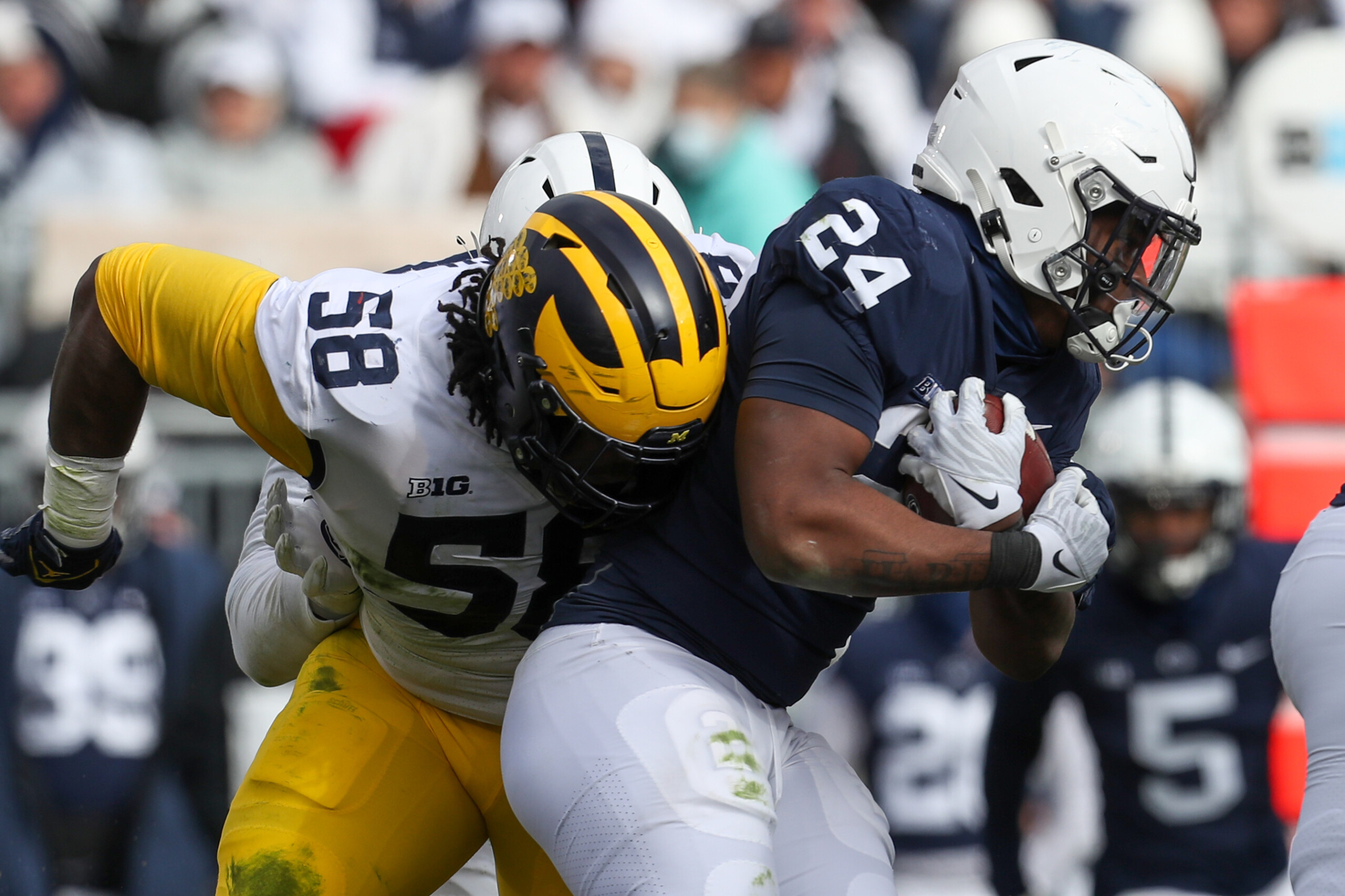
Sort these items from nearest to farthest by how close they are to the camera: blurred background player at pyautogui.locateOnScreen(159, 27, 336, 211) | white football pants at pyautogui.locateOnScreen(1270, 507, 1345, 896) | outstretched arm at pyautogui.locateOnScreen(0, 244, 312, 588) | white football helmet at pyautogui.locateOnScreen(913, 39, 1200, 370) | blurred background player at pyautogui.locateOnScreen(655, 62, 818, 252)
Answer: white football pants at pyautogui.locateOnScreen(1270, 507, 1345, 896)
white football helmet at pyautogui.locateOnScreen(913, 39, 1200, 370)
outstretched arm at pyautogui.locateOnScreen(0, 244, 312, 588)
blurred background player at pyautogui.locateOnScreen(655, 62, 818, 252)
blurred background player at pyautogui.locateOnScreen(159, 27, 336, 211)

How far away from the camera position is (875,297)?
102 inches

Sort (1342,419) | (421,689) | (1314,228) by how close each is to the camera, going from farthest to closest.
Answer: (1314,228) → (1342,419) → (421,689)

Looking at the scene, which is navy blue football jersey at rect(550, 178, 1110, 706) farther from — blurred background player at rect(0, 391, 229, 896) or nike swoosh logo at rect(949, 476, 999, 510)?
blurred background player at rect(0, 391, 229, 896)

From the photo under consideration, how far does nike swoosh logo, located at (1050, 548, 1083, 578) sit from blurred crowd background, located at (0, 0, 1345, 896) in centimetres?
337

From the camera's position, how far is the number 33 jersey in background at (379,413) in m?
2.88

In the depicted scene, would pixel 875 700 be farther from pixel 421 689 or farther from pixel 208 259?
pixel 208 259

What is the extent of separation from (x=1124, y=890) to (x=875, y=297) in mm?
2988

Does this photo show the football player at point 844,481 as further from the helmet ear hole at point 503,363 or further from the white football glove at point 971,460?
the helmet ear hole at point 503,363

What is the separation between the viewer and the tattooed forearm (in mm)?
2555

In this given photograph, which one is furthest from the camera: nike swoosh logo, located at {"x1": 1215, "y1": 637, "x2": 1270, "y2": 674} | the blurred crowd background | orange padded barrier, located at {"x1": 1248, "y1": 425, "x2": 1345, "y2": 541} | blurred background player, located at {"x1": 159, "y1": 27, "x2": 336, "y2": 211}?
A: blurred background player, located at {"x1": 159, "y1": 27, "x2": 336, "y2": 211}

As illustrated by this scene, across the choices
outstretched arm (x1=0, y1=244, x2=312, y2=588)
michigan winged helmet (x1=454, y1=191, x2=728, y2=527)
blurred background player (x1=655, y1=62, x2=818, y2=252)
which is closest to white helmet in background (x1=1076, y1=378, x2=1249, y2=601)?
blurred background player (x1=655, y1=62, x2=818, y2=252)

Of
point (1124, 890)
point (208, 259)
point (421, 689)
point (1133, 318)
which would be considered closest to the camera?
point (1133, 318)

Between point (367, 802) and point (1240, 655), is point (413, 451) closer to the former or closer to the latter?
point (367, 802)

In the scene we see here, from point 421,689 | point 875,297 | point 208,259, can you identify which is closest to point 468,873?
point 421,689
